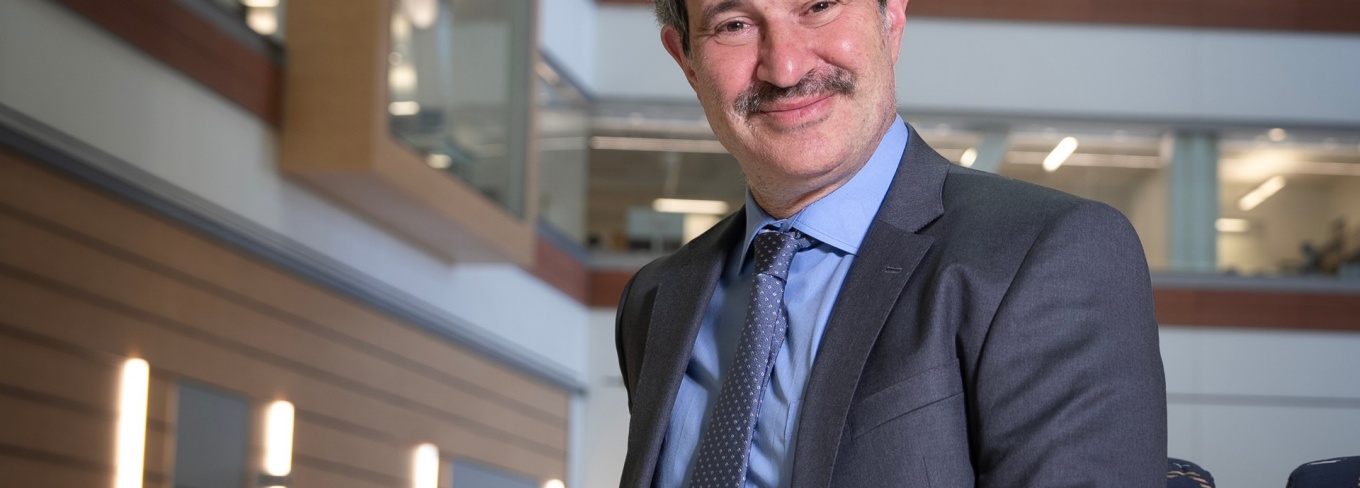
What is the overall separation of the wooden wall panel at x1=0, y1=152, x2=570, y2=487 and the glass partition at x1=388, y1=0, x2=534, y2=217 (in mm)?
932

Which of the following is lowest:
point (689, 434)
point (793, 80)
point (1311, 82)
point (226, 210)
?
point (689, 434)

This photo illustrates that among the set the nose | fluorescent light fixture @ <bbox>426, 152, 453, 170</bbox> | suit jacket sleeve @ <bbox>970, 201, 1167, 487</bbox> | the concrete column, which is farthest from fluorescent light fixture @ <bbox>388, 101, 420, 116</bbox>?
the concrete column

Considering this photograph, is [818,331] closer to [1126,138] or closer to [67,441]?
[67,441]

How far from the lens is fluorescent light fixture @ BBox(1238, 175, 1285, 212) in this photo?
457 inches

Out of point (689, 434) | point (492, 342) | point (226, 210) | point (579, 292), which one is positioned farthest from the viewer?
point (579, 292)

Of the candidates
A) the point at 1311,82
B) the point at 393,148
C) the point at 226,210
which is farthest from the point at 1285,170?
the point at 226,210

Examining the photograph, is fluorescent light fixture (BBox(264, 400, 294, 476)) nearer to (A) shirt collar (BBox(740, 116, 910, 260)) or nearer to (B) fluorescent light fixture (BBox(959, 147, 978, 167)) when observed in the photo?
(A) shirt collar (BBox(740, 116, 910, 260))

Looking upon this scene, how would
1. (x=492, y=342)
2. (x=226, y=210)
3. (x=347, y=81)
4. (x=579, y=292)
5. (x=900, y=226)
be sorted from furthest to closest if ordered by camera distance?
(x=579, y=292) < (x=492, y=342) < (x=347, y=81) < (x=226, y=210) < (x=900, y=226)

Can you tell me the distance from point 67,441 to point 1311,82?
10.4 metres

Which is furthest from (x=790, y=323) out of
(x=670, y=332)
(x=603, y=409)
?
(x=603, y=409)

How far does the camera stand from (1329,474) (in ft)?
Result: 6.21

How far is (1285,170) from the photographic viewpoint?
38.5ft

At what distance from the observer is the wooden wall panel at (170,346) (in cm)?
447

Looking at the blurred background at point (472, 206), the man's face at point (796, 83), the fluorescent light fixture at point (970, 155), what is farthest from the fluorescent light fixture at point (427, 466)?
the man's face at point (796, 83)
